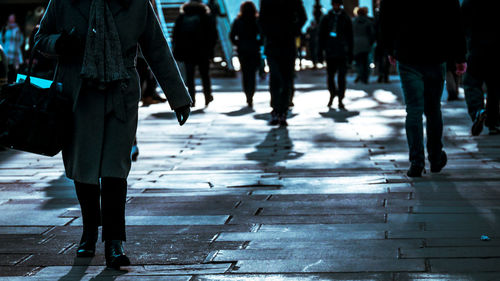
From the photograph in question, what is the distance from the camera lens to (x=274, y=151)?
31.4 feet

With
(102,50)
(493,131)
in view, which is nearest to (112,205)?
(102,50)

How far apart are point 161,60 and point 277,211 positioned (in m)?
1.56

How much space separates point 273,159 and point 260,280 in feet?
15.6

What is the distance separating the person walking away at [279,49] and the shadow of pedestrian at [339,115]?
2.92 ft

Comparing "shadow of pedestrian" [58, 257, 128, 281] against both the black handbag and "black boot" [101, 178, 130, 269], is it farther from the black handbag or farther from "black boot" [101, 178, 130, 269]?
the black handbag

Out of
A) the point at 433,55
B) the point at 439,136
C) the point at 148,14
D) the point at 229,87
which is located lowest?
the point at 229,87

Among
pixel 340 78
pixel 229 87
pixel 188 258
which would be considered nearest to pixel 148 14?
pixel 188 258

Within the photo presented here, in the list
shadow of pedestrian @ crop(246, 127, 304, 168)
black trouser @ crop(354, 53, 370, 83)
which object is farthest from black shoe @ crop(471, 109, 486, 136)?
black trouser @ crop(354, 53, 370, 83)

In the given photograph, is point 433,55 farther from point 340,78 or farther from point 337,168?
point 340,78

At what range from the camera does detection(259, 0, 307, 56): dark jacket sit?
12031 mm

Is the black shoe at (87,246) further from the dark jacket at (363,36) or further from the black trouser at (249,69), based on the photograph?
the dark jacket at (363,36)

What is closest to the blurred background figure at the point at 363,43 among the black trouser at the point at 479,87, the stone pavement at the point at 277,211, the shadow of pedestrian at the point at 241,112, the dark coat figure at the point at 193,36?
the dark coat figure at the point at 193,36

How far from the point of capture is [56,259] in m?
4.81

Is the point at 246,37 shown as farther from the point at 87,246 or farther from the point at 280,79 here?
the point at 87,246
